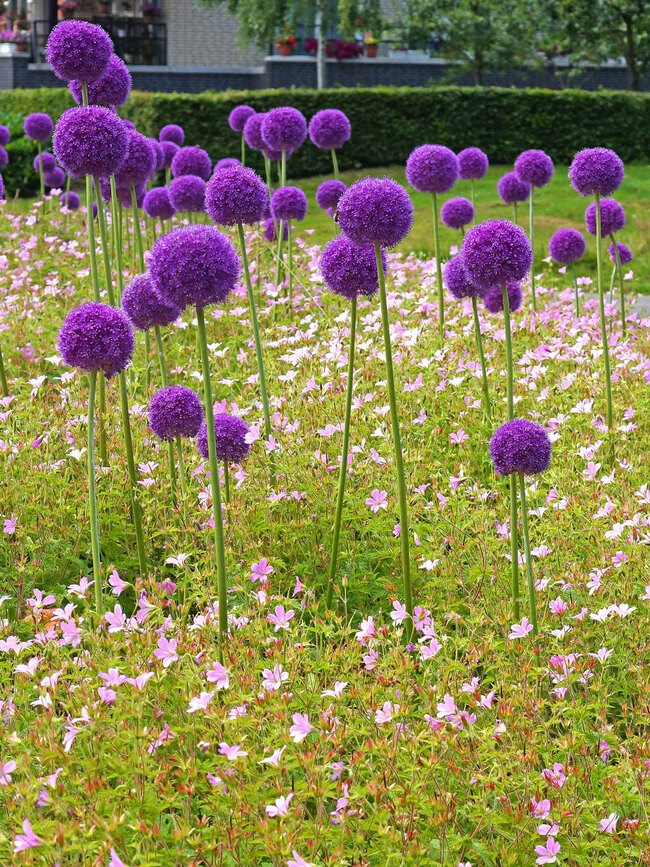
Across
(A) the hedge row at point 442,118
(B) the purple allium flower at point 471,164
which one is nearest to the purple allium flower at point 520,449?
(B) the purple allium flower at point 471,164

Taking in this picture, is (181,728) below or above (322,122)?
below

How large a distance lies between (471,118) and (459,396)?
15.8m

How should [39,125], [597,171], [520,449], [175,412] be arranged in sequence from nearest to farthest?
1. [520,449]
2. [175,412]
3. [597,171]
4. [39,125]

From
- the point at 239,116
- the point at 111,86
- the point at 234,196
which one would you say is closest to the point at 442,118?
the point at 239,116

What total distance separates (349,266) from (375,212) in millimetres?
354

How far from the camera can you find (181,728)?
2.56 meters

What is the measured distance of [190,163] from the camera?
725 centimetres

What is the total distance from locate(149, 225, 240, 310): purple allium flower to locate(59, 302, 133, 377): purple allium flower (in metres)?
0.23

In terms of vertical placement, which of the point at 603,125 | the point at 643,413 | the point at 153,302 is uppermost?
the point at 603,125

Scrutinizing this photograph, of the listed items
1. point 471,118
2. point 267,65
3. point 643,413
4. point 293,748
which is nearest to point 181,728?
point 293,748

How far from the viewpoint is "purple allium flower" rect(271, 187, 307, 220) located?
6.45m

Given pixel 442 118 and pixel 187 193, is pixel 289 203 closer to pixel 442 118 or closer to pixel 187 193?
pixel 187 193

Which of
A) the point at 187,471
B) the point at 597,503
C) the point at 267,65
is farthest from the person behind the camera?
the point at 267,65

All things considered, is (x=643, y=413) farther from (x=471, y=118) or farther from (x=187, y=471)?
(x=471, y=118)
